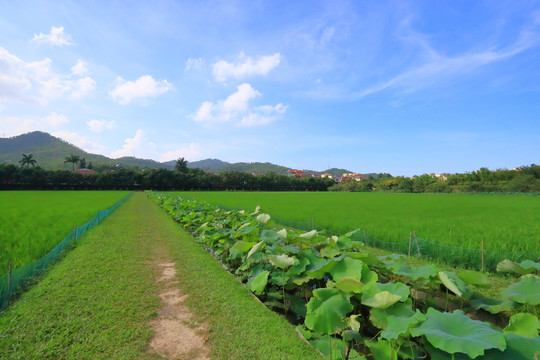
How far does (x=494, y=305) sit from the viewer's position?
2539mm

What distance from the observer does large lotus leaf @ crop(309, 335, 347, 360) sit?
238cm

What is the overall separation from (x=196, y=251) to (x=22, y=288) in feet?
10.9

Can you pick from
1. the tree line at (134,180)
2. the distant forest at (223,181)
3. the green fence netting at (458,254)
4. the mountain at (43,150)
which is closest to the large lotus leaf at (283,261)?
the green fence netting at (458,254)

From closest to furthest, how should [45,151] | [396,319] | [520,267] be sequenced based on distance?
[396,319] → [520,267] → [45,151]

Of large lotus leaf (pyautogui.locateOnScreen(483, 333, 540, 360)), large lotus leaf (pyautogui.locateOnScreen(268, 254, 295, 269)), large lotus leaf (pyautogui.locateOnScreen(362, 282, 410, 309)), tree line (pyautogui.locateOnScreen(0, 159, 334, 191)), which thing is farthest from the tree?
large lotus leaf (pyautogui.locateOnScreen(483, 333, 540, 360))

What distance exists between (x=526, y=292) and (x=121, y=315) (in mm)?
4517

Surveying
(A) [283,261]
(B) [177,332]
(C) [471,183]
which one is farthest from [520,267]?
(C) [471,183]

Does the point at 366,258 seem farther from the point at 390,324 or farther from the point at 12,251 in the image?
the point at 12,251

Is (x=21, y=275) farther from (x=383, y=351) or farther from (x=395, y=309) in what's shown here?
(x=395, y=309)

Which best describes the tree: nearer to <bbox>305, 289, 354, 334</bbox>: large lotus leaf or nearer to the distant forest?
the distant forest

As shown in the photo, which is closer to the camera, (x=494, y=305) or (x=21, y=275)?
(x=494, y=305)

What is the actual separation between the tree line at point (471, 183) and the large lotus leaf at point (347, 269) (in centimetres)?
6703

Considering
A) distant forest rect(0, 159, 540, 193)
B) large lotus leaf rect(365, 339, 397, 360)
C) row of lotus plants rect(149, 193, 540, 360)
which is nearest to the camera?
row of lotus plants rect(149, 193, 540, 360)

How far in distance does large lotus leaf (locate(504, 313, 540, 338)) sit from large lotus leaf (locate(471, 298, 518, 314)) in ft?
1.18
